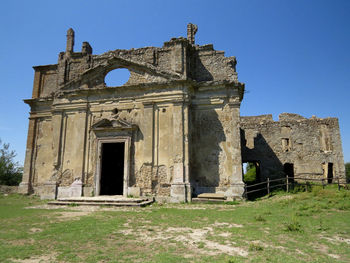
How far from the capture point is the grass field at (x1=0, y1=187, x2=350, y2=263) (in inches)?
156

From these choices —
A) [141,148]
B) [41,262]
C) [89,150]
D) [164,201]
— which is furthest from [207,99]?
[41,262]

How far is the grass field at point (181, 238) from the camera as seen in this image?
156 inches

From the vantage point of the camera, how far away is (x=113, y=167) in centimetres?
1545

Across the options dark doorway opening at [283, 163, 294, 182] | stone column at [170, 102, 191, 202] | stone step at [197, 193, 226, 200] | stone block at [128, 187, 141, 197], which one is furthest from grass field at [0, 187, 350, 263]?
dark doorway opening at [283, 163, 294, 182]

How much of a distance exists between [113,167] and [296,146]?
1586 centimetres

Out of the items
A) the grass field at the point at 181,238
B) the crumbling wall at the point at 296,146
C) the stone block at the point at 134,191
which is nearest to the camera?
the grass field at the point at 181,238

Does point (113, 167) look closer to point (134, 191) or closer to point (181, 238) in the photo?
point (134, 191)

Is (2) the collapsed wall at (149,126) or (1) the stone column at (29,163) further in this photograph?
(1) the stone column at (29,163)

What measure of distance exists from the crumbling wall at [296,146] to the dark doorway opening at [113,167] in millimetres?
11684

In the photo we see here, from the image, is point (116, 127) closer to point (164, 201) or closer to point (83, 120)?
point (83, 120)

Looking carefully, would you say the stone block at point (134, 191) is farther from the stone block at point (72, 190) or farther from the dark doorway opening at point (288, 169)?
the dark doorway opening at point (288, 169)

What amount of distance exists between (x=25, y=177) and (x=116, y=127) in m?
6.83

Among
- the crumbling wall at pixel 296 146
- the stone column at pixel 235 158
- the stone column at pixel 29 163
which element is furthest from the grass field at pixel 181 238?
the crumbling wall at pixel 296 146

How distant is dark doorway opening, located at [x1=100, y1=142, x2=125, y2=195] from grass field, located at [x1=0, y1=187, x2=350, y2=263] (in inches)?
265
